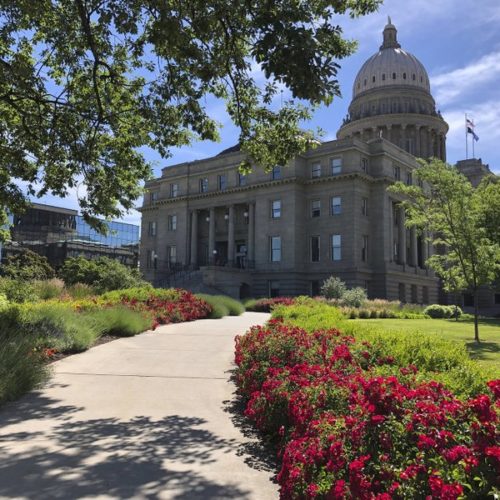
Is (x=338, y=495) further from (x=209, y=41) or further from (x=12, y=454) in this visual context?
(x=209, y=41)

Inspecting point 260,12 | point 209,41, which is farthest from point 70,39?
point 260,12

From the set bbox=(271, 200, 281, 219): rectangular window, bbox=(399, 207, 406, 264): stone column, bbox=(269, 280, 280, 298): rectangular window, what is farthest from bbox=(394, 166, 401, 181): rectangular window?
bbox=(269, 280, 280, 298): rectangular window

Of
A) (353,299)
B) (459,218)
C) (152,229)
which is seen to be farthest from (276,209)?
(459,218)

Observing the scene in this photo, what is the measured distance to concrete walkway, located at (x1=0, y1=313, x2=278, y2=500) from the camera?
4.99 m

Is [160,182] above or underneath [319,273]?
above

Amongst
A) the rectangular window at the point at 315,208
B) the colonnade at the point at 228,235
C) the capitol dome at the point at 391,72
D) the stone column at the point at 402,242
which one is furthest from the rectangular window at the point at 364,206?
the capitol dome at the point at 391,72

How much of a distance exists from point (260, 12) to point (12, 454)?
23.5 feet

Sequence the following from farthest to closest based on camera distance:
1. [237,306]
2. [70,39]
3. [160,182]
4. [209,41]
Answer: [160,182] < [237,306] < [70,39] < [209,41]

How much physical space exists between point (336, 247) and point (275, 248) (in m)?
6.91

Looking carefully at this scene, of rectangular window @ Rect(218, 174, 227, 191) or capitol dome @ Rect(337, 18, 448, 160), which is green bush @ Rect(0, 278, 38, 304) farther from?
capitol dome @ Rect(337, 18, 448, 160)

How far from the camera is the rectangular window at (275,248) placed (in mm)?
57156

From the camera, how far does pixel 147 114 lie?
14195 millimetres

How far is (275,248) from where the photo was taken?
57.7 meters

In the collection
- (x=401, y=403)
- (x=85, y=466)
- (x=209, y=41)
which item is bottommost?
(x=85, y=466)
